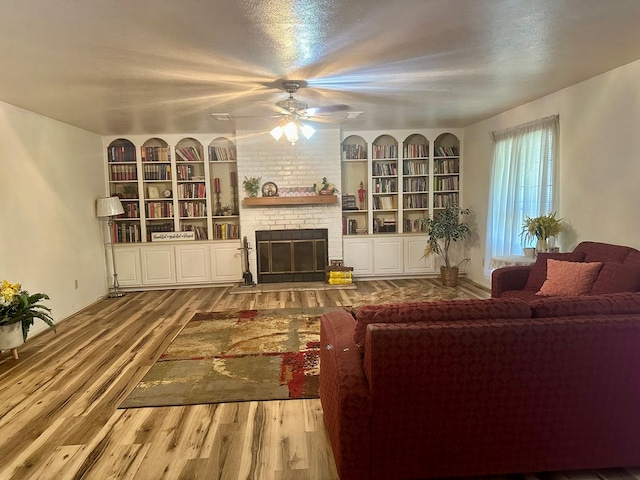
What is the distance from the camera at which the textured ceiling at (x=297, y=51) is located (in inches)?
90.4

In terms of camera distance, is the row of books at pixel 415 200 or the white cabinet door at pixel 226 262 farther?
the row of books at pixel 415 200

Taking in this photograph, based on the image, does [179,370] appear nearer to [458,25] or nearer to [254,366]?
[254,366]

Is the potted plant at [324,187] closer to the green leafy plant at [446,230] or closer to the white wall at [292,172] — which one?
the white wall at [292,172]

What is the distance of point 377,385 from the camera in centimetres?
190

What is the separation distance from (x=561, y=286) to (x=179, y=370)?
10.5 ft

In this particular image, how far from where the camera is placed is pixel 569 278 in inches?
136

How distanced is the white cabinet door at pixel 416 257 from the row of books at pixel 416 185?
2.64ft

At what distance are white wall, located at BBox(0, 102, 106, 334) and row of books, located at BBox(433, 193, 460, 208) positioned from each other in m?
5.36

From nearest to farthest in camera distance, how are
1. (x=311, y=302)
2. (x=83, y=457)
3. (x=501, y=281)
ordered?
(x=83, y=457), (x=501, y=281), (x=311, y=302)

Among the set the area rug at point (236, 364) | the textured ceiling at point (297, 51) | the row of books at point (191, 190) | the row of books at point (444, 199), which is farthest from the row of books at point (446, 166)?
the row of books at point (191, 190)

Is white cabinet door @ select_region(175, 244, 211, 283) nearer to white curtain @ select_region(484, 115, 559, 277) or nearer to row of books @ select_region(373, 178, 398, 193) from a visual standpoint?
row of books @ select_region(373, 178, 398, 193)

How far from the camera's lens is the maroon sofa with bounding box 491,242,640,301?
10.1ft

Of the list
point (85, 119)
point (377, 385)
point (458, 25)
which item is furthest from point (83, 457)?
point (85, 119)

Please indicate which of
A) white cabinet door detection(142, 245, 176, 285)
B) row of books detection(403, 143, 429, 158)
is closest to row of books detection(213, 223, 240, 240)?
white cabinet door detection(142, 245, 176, 285)
